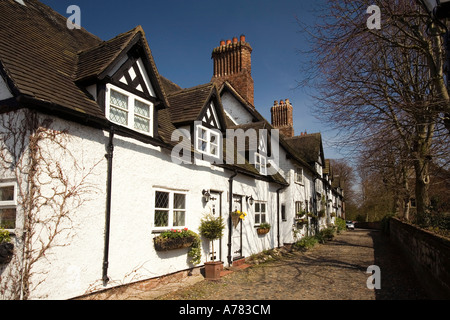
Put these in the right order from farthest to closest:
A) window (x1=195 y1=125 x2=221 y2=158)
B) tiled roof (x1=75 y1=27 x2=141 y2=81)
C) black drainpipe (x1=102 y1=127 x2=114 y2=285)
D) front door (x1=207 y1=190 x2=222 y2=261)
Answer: front door (x1=207 y1=190 x2=222 y2=261)
window (x1=195 y1=125 x2=221 y2=158)
tiled roof (x1=75 y1=27 x2=141 y2=81)
black drainpipe (x1=102 y1=127 x2=114 y2=285)

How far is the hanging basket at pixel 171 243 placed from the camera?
8570mm

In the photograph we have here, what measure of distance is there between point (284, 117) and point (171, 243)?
22395mm

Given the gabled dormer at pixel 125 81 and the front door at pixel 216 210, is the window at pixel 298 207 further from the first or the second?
the gabled dormer at pixel 125 81

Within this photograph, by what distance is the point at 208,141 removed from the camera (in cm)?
1186

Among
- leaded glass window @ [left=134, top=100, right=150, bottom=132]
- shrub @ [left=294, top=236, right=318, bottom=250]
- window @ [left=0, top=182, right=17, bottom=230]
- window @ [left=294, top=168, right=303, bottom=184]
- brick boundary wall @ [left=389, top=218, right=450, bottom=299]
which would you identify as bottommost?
shrub @ [left=294, top=236, right=318, bottom=250]

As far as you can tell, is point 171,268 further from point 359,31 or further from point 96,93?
point 359,31

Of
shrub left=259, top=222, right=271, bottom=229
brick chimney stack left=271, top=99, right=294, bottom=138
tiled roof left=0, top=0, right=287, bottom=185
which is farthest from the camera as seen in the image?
brick chimney stack left=271, top=99, right=294, bottom=138

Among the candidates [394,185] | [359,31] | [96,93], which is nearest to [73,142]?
[96,93]

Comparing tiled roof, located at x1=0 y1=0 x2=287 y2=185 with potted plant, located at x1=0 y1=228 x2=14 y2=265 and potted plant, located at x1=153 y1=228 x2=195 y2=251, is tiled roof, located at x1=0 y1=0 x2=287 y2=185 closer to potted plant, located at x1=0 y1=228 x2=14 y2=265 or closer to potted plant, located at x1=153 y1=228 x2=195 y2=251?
potted plant, located at x1=0 y1=228 x2=14 y2=265

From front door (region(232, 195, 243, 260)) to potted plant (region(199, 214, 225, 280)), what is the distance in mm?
2240

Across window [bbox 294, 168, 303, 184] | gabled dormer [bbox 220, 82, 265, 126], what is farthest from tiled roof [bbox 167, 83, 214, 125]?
window [bbox 294, 168, 303, 184]

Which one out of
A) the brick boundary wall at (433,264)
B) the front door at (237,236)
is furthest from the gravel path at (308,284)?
the front door at (237,236)

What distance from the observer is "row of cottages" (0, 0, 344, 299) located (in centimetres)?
602
